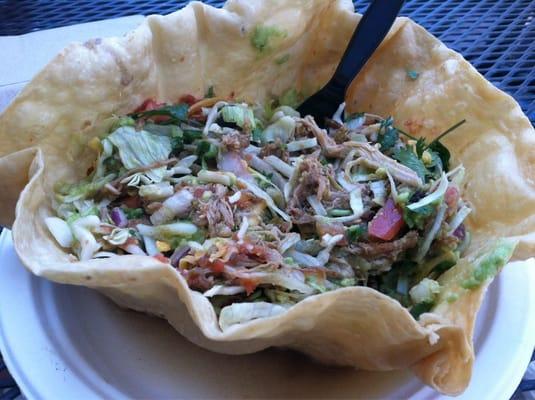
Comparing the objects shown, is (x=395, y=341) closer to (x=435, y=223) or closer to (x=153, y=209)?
(x=435, y=223)

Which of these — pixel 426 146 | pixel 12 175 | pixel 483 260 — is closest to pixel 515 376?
pixel 483 260

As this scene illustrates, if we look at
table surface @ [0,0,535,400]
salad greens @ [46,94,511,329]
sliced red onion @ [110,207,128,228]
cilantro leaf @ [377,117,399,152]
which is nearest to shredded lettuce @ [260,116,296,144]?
salad greens @ [46,94,511,329]

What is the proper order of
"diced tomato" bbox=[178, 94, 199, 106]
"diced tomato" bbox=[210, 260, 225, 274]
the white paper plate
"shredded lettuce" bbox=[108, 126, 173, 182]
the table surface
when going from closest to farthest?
the white paper plate < "diced tomato" bbox=[210, 260, 225, 274] < "shredded lettuce" bbox=[108, 126, 173, 182] < "diced tomato" bbox=[178, 94, 199, 106] < the table surface

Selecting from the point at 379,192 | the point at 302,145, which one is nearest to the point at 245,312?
the point at 379,192

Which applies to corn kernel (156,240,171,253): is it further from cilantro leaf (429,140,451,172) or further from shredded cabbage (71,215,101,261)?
cilantro leaf (429,140,451,172)

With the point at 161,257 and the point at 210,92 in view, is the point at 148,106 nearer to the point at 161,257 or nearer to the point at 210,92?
the point at 210,92
